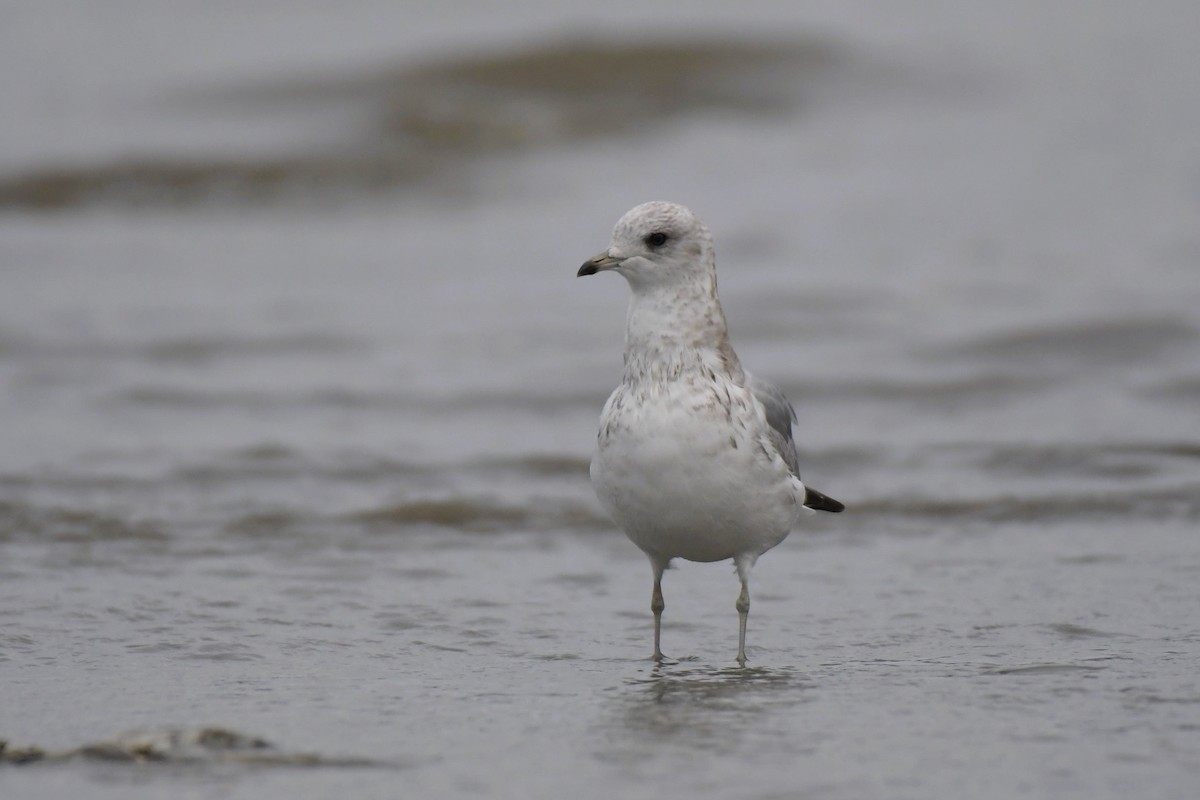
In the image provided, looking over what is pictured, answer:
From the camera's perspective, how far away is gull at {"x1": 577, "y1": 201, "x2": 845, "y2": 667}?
5363mm

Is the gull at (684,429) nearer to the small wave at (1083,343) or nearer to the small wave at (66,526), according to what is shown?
the small wave at (66,526)

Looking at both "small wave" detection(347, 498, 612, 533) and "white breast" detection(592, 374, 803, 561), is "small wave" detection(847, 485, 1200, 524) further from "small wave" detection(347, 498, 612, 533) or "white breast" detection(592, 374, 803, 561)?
"white breast" detection(592, 374, 803, 561)

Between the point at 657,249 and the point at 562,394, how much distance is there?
5345 millimetres

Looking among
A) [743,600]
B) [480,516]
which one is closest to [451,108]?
[480,516]

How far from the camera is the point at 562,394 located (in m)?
11.1

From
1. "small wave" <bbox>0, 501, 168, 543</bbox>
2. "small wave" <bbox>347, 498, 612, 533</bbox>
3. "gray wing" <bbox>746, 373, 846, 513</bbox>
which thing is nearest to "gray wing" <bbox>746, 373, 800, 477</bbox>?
"gray wing" <bbox>746, 373, 846, 513</bbox>

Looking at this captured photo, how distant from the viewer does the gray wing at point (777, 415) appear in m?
5.81

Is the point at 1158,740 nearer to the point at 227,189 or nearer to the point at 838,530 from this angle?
the point at 838,530

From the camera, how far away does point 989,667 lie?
17.9 ft

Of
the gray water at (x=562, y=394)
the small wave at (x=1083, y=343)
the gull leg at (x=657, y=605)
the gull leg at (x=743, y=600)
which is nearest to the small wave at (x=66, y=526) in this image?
the gray water at (x=562, y=394)

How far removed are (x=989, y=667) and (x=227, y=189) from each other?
13332 millimetres

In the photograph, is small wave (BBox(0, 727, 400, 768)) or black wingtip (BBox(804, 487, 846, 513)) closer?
small wave (BBox(0, 727, 400, 768))

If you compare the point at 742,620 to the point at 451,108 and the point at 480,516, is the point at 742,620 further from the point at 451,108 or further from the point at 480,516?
the point at 451,108

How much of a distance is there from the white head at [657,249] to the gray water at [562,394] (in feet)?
4.51
